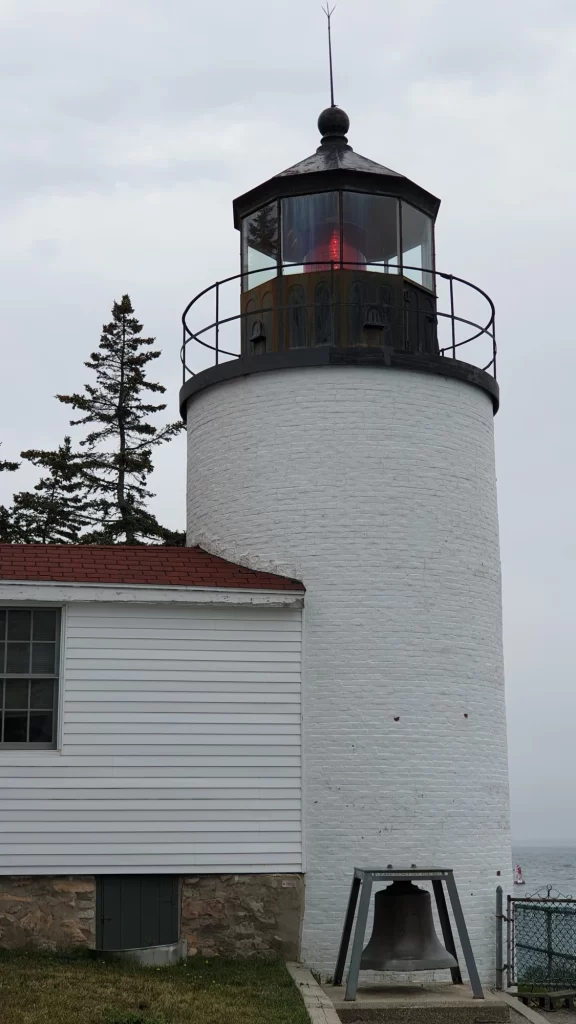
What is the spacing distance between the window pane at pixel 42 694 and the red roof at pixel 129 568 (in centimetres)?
111

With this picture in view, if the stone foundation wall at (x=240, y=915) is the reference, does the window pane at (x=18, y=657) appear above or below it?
above

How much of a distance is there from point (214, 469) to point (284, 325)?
1992 millimetres

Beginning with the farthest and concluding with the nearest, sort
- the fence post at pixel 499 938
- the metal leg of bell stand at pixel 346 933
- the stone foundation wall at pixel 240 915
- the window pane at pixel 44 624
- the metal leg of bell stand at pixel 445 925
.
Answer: the fence post at pixel 499 938 → the window pane at pixel 44 624 → the stone foundation wall at pixel 240 915 → the metal leg of bell stand at pixel 445 925 → the metal leg of bell stand at pixel 346 933

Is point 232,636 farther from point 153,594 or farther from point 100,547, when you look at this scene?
point 100,547

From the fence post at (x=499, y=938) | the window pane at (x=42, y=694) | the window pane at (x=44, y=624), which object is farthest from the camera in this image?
the fence post at (x=499, y=938)

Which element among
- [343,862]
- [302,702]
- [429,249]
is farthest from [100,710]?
[429,249]

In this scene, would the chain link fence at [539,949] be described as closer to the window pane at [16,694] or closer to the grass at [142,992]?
the grass at [142,992]

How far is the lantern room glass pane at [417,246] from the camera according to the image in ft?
51.8

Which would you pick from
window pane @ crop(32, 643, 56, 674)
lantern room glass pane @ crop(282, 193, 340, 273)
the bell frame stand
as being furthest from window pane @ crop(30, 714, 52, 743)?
lantern room glass pane @ crop(282, 193, 340, 273)

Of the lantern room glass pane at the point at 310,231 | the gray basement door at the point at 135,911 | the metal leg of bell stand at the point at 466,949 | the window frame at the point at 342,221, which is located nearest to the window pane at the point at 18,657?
the gray basement door at the point at 135,911

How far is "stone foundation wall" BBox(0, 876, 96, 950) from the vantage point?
12570 millimetres

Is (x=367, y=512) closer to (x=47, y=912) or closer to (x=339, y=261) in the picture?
(x=339, y=261)

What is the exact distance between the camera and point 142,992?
1083 cm

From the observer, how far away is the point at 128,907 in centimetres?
1290
